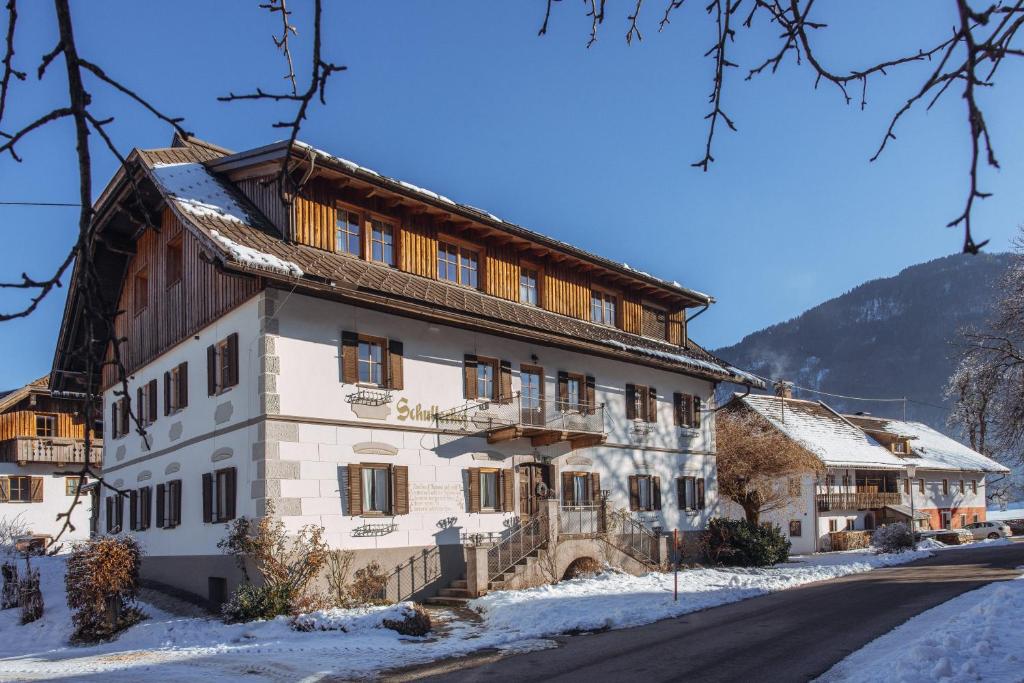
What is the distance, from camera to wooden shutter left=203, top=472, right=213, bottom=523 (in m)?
23.6

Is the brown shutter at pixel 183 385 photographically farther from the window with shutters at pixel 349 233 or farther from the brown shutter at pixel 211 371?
the window with shutters at pixel 349 233

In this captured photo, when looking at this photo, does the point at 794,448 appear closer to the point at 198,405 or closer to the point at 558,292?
the point at 558,292

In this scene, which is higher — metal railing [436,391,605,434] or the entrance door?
metal railing [436,391,605,434]

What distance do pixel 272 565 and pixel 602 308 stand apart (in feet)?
56.3

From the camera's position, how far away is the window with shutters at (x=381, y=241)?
25.5m

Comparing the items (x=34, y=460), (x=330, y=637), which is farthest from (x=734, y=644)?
(x=34, y=460)

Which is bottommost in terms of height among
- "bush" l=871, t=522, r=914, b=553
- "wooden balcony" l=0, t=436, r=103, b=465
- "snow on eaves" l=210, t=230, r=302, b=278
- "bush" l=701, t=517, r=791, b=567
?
"bush" l=871, t=522, r=914, b=553

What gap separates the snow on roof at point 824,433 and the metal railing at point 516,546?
27.0 meters

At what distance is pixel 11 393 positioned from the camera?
49.9 metres

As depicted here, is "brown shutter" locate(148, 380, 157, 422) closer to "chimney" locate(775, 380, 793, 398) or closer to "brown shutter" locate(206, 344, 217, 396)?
"brown shutter" locate(206, 344, 217, 396)

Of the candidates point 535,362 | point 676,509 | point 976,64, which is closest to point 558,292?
point 535,362

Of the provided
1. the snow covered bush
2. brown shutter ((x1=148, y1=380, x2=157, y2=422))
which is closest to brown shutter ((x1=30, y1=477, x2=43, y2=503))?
brown shutter ((x1=148, y1=380, x2=157, y2=422))

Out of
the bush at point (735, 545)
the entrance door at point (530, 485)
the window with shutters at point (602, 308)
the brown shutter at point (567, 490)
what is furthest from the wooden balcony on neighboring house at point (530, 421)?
the bush at point (735, 545)

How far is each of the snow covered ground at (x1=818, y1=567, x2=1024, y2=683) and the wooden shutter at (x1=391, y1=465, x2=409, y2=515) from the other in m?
11.9
